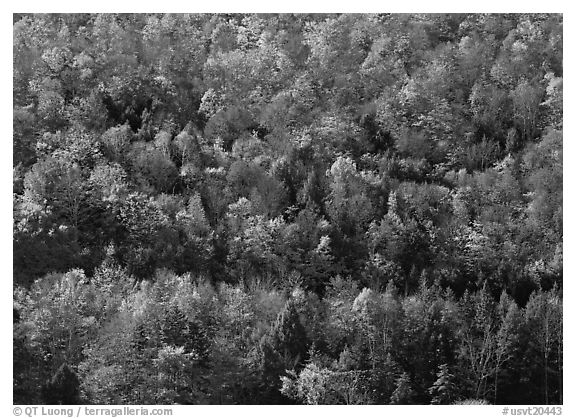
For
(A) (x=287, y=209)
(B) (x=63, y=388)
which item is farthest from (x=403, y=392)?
(A) (x=287, y=209)

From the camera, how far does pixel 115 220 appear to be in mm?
91062

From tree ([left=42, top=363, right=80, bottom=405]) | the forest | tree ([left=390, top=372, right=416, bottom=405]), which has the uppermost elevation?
the forest

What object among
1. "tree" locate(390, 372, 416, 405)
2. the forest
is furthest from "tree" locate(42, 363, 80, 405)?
"tree" locate(390, 372, 416, 405)

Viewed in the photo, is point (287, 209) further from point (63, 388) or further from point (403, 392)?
point (63, 388)

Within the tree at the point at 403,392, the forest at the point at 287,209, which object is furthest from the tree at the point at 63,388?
the tree at the point at 403,392

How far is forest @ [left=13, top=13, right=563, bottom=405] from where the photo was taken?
234 feet

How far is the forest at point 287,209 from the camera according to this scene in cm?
7125

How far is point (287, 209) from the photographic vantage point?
94688mm

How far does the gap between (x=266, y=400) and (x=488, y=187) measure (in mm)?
39397

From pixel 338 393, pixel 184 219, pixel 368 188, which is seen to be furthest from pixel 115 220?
pixel 338 393

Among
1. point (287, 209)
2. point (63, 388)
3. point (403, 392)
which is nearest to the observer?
point (63, 388)

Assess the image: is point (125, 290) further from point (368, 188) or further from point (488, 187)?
point (488, 187)

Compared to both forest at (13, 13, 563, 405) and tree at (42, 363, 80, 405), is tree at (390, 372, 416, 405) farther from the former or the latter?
tree at (42, 363, 80, 405)
